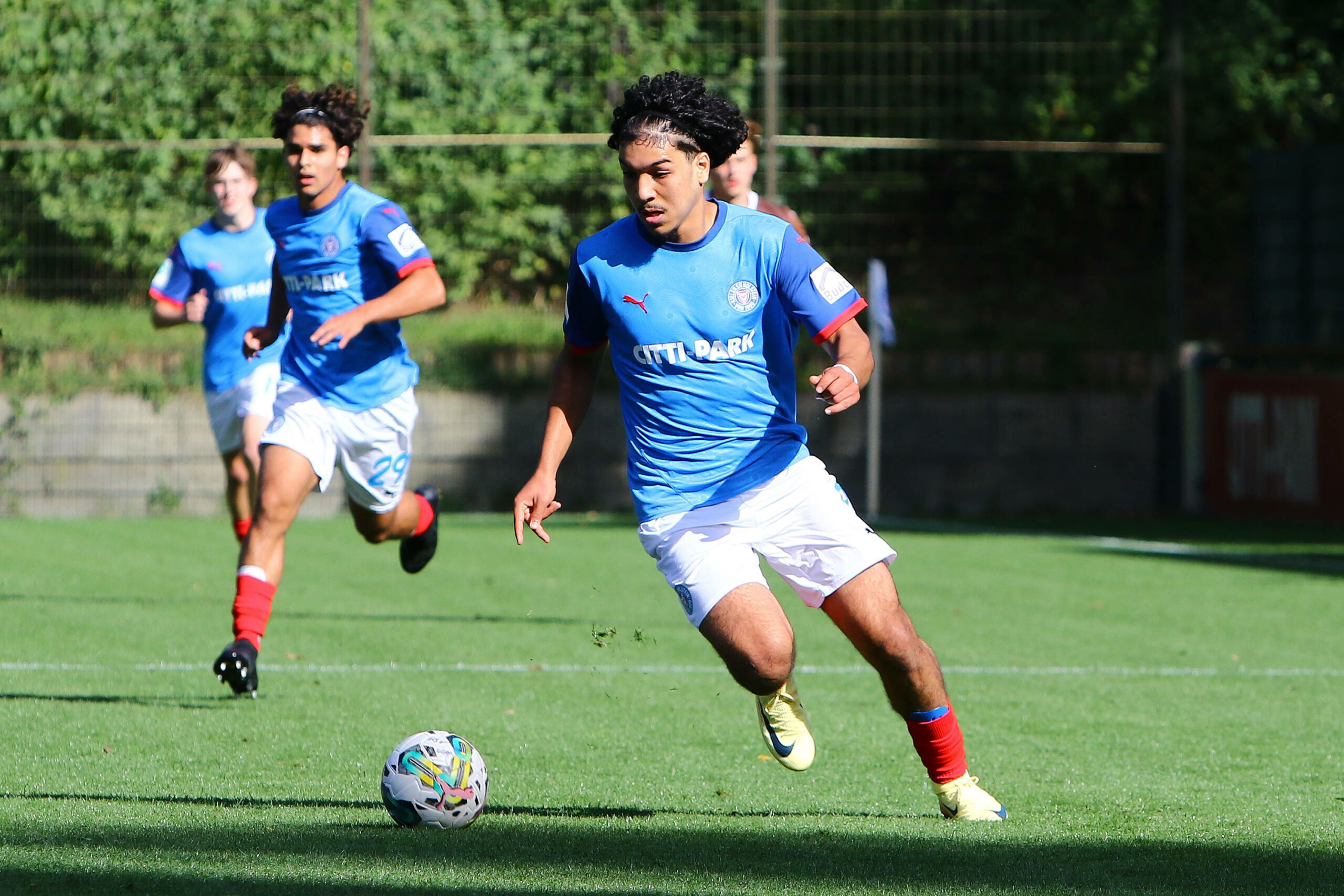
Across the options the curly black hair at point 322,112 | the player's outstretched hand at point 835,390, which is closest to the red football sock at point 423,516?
the curly black hair at point 322,112

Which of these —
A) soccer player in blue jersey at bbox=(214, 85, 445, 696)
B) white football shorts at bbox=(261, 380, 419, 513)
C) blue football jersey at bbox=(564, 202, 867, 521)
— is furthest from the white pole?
blue football jersey at bbox=(564, 202, 867, 521)

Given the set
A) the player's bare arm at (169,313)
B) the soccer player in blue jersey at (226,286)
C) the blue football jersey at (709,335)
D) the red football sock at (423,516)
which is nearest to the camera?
the blue football jersey at (709,335)

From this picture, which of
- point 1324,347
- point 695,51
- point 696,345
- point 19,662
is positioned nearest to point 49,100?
point 695,51

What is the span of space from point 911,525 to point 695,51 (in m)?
5.35

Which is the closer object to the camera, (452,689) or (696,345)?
(696,345)

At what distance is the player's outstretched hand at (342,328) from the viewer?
21.0 ft

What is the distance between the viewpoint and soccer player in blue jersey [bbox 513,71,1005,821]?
4.66 m

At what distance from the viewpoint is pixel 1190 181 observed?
1905 centimetres

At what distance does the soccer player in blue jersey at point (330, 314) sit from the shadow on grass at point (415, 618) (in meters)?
1.66

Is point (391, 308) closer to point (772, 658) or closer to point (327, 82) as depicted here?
point (772, 658)

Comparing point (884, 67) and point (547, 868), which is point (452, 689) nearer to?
point (547, 868)

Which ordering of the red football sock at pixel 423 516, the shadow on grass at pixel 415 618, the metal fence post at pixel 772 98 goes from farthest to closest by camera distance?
the metal fence post at pixel 772 98, the shadow on grass at pixel 415 618, the red football sock at pixel 423 516

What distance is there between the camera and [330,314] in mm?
7215

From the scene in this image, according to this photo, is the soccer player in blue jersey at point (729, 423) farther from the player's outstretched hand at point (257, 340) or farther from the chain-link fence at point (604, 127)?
the chain-link fence at point (604, 127)
